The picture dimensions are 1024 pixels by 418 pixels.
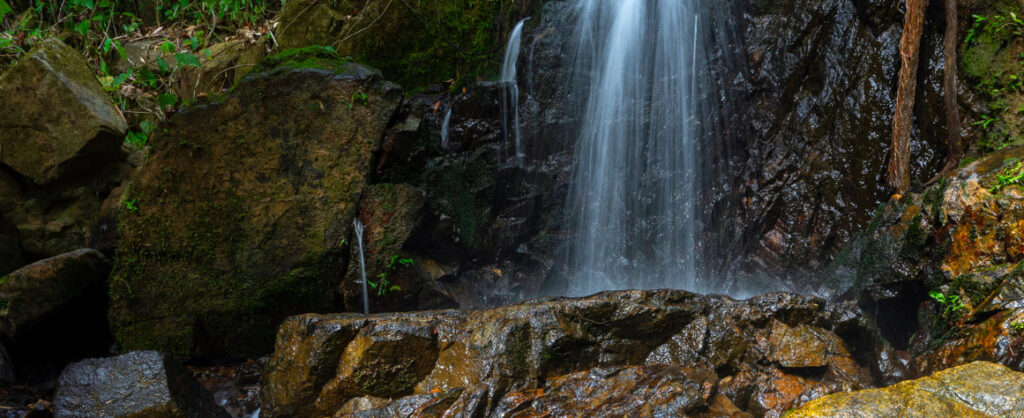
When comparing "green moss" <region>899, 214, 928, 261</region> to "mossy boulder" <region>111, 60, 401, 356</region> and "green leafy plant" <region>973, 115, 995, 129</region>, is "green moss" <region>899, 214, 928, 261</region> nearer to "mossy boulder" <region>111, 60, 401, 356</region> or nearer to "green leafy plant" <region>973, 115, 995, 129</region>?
"green leafy plant" <region>973, 115, 995, 129</region>

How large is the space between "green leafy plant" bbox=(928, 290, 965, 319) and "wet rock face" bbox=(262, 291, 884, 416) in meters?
0.71

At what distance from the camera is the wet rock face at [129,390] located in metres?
3.56

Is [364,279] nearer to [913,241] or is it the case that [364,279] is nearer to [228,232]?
[228,232]

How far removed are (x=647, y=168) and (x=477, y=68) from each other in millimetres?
3032

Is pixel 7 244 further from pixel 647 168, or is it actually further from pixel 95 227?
pixel 647 168

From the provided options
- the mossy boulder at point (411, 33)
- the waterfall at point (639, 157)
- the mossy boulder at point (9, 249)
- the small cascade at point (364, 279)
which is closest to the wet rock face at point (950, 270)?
the waterfall at point (639, 157)

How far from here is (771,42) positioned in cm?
616

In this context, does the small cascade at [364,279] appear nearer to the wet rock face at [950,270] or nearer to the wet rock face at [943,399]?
the wet rock face at [943,399]

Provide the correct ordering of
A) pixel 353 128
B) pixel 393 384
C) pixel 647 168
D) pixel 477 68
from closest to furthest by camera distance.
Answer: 1. pixel 393 384
2. pixel 353 128
3. pixel 647 168
4. pixel 477 68

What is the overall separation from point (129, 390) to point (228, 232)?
1741mm

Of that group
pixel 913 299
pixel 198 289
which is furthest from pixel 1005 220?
pixel 198 289

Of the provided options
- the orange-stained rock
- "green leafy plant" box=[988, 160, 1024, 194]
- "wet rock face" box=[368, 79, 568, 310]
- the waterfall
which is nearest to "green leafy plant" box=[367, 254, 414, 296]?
"wet rock face" box=[368, 79, 568, 310]

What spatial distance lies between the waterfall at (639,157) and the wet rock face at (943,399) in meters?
3.84

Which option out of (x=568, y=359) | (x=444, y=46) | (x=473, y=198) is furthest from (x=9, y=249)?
(x=568, y=359)
